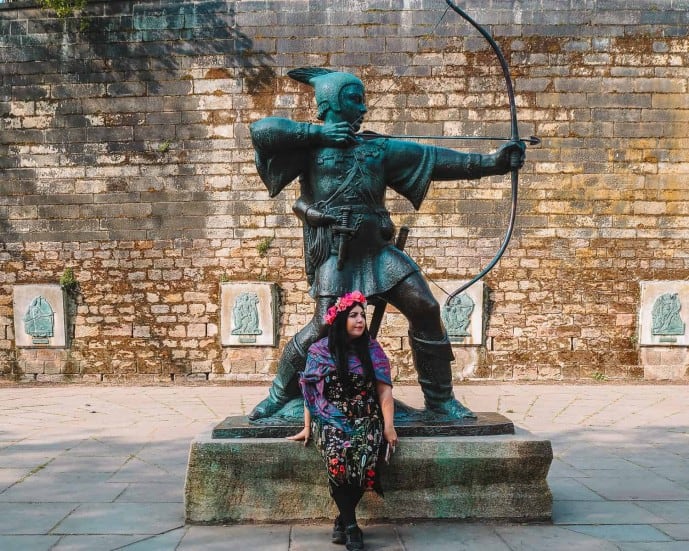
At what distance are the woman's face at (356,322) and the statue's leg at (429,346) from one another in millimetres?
509

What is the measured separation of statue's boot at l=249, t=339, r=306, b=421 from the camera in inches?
144

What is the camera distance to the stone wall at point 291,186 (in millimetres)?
9477

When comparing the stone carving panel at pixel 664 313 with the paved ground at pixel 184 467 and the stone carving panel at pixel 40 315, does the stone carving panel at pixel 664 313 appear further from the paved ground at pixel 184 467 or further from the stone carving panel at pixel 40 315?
the stone carving panel at pixel 40 315

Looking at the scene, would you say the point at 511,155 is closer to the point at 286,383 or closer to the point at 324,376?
the point at 324,376

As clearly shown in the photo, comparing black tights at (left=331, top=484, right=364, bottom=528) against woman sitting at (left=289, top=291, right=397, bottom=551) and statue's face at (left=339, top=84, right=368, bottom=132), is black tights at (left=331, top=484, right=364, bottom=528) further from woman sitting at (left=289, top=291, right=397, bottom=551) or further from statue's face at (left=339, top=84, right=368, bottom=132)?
statue's face at (left=339, top=84, right=368, bottom=132)

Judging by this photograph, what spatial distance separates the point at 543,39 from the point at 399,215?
2.90 meters

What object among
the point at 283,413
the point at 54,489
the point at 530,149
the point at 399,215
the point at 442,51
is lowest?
the point at 54,489

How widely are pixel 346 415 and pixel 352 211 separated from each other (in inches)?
40.3

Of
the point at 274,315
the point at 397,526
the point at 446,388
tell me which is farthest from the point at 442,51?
the point at 397,526

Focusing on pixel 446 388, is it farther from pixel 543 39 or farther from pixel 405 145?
pixel 543 39

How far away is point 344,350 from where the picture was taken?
126 inches

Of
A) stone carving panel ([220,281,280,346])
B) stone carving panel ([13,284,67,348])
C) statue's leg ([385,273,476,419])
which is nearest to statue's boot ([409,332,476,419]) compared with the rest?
statue's leg ([385,273,476,419])

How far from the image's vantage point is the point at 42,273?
9750mm

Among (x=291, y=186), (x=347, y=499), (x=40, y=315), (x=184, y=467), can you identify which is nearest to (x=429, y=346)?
(x=347, y=499)
